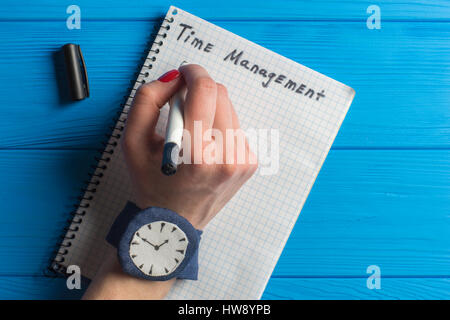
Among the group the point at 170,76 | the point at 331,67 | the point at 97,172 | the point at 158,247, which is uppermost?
the point at 331,67

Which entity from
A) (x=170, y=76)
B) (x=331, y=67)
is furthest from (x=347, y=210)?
(x=170, y=76)

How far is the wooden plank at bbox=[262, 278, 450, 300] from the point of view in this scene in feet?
2.07

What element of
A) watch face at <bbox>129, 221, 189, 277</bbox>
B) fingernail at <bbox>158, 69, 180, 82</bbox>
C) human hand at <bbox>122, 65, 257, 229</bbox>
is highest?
fingernail at <bbox>158, 69, 180, 82</bbox>

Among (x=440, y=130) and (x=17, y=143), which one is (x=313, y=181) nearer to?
(x=440, y=130)

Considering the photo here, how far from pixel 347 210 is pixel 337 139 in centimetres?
12

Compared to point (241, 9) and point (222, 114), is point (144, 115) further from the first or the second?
point (241, 9)

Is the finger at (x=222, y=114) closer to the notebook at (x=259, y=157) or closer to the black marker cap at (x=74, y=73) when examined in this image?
the notebook at (x=259, y=157)

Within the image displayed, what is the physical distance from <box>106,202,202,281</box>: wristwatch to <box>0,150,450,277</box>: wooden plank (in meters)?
0.18

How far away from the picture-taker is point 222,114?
1.68 ft

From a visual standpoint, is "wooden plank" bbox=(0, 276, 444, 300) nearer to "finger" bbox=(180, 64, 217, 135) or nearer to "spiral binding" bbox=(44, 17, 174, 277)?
"spiral binding" bbox=(44, 17, 174, 277)

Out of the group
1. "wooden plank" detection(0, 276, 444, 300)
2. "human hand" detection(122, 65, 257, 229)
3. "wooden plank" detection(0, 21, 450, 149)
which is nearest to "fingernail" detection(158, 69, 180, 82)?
"human hand" detection(122, 65, 257, 229)

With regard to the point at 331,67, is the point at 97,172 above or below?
below

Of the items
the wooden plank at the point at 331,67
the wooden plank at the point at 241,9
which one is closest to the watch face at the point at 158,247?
→ the wooden plank at the point at 331,67

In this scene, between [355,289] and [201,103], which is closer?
[201,103]
